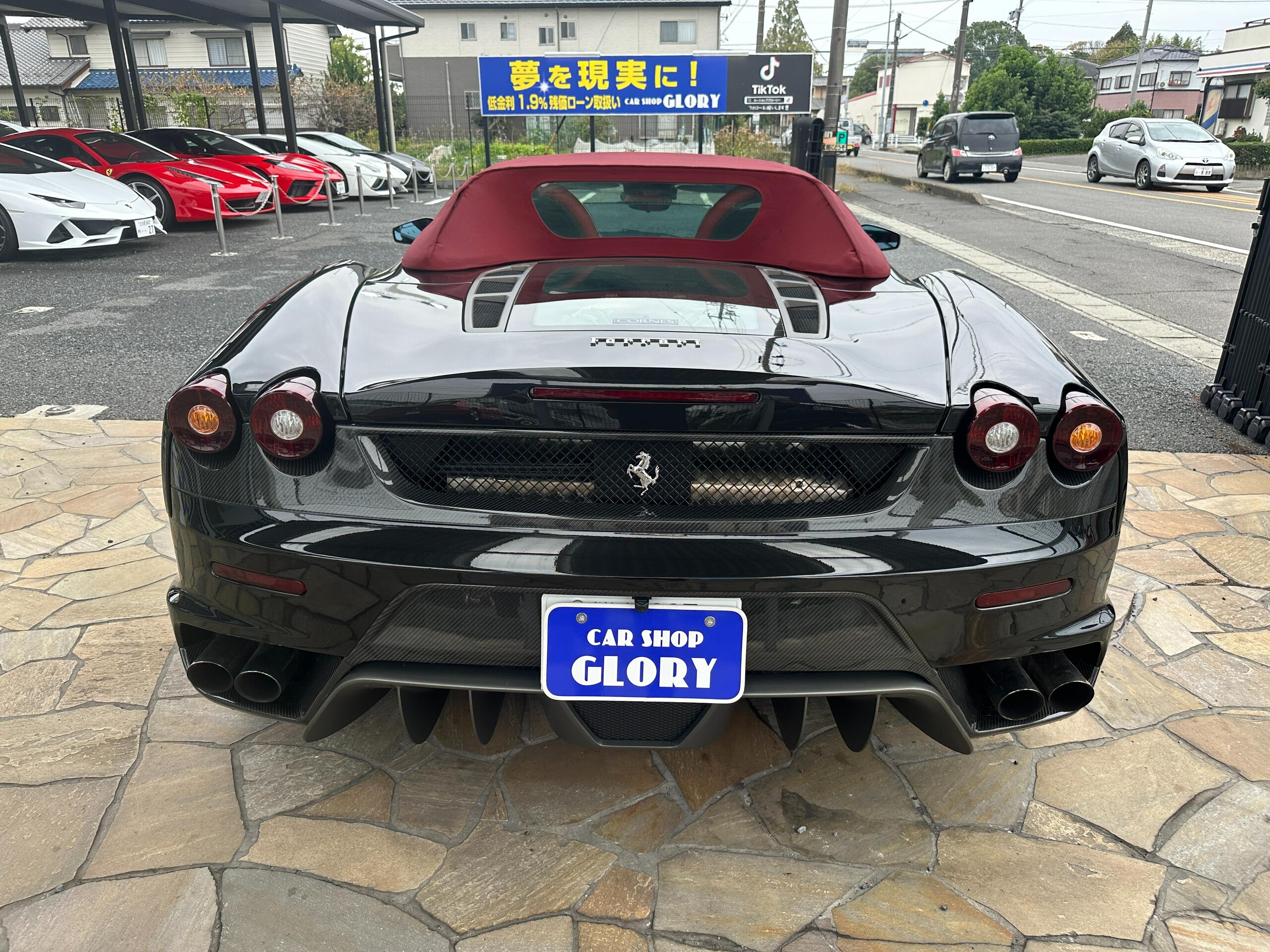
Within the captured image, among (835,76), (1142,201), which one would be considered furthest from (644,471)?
(1142,201)

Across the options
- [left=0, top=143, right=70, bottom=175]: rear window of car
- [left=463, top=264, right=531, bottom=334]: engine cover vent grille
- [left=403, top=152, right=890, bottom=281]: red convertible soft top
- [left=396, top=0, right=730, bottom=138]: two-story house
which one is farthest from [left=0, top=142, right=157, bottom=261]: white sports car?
[left=396, top=0, right=730, bottom=138]: two-story house

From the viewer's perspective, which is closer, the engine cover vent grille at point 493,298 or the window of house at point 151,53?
the engine cover vent grille at point 493,298

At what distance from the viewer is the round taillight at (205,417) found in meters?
1.61

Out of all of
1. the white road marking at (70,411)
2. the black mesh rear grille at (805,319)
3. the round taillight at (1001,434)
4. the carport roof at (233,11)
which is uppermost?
the carport roof at (233,11)

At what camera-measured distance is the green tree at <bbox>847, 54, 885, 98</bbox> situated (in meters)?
119

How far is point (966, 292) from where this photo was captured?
2082 millimetres

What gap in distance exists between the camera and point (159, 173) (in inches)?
445

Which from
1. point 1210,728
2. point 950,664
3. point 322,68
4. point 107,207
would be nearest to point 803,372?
point 950,664

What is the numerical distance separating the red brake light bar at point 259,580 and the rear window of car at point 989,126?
2253cm

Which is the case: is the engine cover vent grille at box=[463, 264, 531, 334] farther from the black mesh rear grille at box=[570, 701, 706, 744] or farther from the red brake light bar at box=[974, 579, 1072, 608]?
the red brake light bar at box=[974, 579, 1072, 608]

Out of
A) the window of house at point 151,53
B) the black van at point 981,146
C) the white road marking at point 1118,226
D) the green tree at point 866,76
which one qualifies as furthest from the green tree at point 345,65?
the green tree at point 866,76

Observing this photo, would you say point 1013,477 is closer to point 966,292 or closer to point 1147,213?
point 966,292

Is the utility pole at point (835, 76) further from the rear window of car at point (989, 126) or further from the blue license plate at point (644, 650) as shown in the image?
the blue license plate at point (644, 650)

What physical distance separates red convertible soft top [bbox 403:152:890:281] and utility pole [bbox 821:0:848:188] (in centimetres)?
1192
